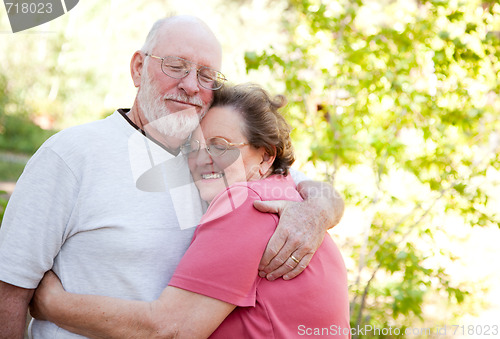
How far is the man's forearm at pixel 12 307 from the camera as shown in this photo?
1606 mm

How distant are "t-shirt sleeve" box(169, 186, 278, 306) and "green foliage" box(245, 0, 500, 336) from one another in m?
1.71

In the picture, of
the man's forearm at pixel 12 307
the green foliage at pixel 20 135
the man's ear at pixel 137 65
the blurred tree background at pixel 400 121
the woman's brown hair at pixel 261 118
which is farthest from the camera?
the green foliage at pixel 20 135

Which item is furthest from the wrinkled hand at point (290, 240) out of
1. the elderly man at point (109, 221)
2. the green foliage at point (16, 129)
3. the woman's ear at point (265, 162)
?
the green foliage at point (16, 129)

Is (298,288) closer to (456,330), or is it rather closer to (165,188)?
(165,188)

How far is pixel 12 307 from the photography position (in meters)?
1.62

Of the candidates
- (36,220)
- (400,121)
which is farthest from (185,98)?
(400,121)

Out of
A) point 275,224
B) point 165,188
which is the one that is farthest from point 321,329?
point 165,188

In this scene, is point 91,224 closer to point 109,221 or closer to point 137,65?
point 109,221

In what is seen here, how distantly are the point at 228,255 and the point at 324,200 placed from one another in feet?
1.98

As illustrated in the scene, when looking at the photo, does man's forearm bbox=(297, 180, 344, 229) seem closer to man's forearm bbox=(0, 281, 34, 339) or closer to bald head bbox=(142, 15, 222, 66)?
bald head bbox=(142, 15, 222, 66)

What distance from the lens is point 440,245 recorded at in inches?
145

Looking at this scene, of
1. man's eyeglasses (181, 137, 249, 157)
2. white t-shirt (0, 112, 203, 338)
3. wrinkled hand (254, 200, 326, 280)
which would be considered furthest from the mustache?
wrinkled hand (254, 200, 326, 280)

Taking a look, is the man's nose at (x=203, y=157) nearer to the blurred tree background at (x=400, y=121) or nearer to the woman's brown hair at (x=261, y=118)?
the woman's brown hair at (x=261, y=118)

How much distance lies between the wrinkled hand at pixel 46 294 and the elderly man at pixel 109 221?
0.09 feet
